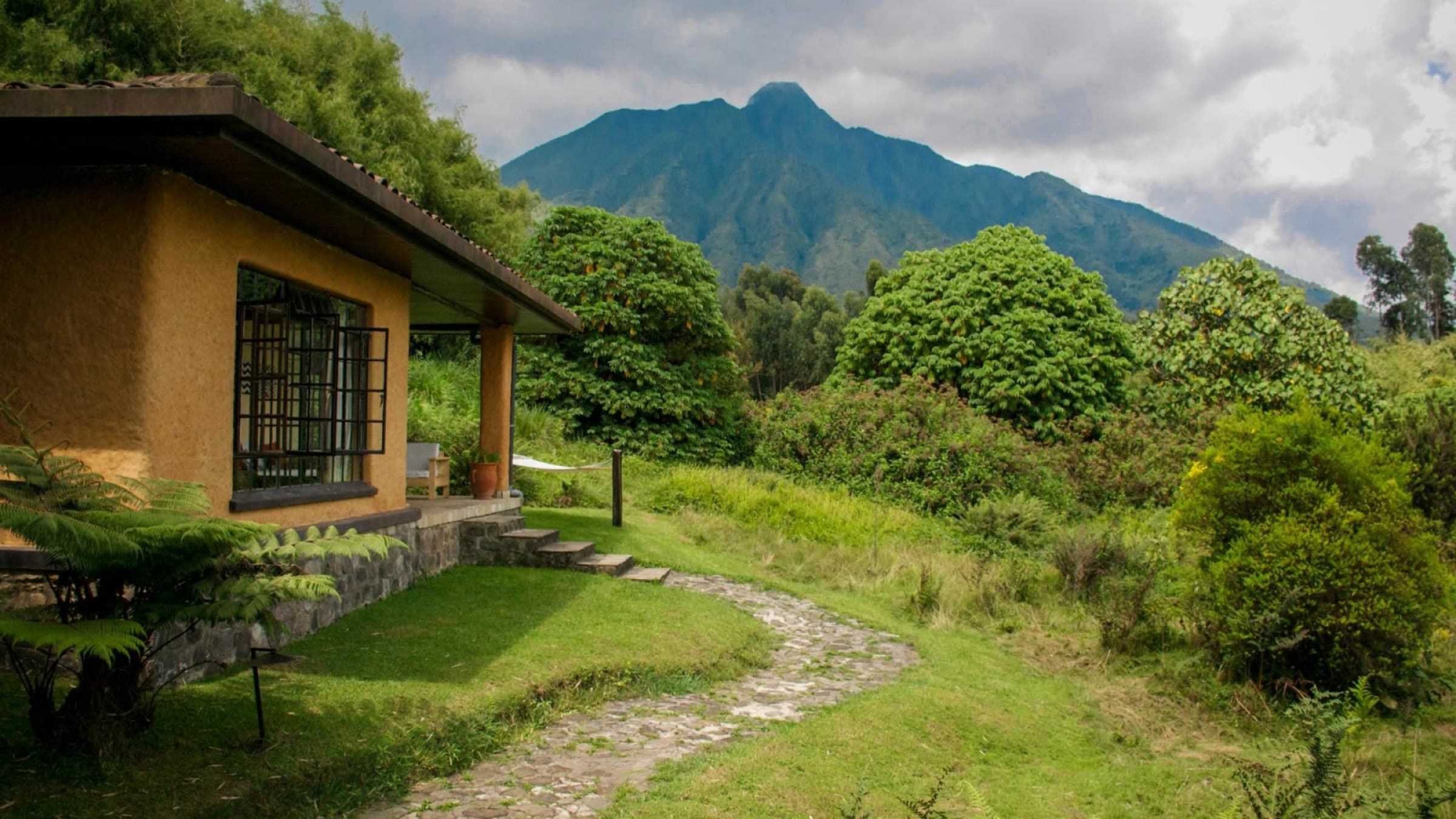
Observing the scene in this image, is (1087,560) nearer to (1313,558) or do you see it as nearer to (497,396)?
(1313,558)

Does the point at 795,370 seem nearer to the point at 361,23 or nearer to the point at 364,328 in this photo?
the point at 361,23

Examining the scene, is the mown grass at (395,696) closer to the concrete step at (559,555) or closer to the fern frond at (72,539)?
the concrete step at (559,555)

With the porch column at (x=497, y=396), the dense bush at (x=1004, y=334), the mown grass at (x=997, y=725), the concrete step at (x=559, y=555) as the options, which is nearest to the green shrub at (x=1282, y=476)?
the mown grass at (x=997, y=725)

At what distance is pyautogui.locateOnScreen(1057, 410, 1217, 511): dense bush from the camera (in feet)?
56.3

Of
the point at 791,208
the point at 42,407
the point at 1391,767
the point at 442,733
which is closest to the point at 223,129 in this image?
the point at 42,407

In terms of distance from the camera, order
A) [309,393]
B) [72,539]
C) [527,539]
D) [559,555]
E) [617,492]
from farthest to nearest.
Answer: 1. [617,492]
2. [527,539]
3. [559,555]
4. [309,393]
5. [72,539]

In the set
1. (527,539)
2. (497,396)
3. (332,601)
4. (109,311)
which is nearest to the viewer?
(109,311)

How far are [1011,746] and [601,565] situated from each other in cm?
507

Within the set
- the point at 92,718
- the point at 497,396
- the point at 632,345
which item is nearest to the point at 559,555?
the point at 497,396

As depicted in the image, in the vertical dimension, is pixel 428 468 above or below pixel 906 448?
below

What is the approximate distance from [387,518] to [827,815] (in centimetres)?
511

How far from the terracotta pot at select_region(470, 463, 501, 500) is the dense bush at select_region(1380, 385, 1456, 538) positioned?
11.3 meters

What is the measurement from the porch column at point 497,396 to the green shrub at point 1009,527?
649cm

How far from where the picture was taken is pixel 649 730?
19.9 feet
